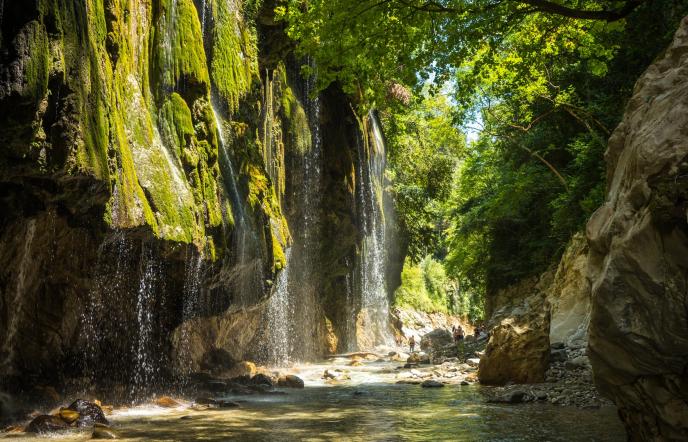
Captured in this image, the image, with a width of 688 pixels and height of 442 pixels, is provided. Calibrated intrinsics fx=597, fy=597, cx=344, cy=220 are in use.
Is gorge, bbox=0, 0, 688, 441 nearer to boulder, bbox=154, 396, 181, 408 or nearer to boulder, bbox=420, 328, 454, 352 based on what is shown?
boulder, bbox=154, 396, 181, 408

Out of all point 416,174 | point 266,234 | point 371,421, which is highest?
point 416,174

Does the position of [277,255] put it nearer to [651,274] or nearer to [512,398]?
[512,398]

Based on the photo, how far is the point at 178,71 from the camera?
1333cm

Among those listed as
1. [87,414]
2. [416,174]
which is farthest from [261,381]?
[416,174]

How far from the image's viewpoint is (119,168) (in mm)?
9953

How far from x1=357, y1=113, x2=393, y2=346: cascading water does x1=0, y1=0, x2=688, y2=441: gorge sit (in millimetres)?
1179

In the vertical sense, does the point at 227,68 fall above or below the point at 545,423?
above

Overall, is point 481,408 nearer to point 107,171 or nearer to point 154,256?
point 154,256

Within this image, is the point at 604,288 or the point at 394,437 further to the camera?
the point at 394,437

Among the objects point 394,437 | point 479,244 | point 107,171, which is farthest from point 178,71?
point 479,244

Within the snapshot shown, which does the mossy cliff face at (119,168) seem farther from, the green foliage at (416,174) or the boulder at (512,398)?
the green foliage at (416,174)

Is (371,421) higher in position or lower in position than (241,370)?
lower

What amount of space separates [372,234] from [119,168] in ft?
65.8

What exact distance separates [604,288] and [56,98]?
6982 mm
